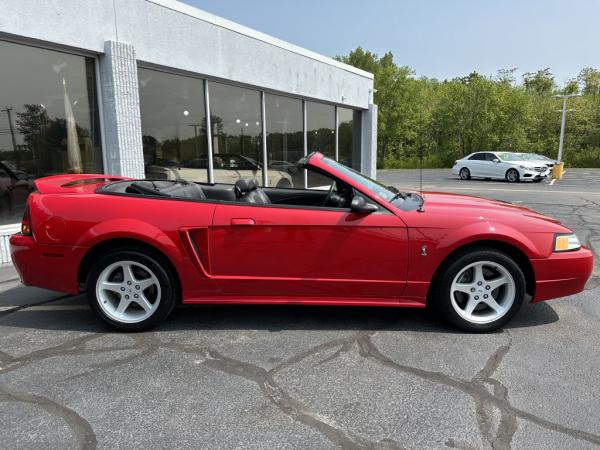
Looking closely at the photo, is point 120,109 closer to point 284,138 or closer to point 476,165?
point 284,138

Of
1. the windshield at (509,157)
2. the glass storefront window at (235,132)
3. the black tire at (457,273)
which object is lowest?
the black tire at (457,273)

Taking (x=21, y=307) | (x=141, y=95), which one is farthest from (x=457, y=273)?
(x=141, y=95)

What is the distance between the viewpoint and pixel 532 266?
11.3ft

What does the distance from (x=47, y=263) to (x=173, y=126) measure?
5.14 m

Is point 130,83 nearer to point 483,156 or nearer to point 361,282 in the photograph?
point 361,282

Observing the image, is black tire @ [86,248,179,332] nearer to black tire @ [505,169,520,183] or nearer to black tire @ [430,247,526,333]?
black tire @ [430,247,526,333]

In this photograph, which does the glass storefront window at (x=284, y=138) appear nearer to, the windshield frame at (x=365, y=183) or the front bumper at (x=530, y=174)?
the windshield frame at (x=365, y=183)

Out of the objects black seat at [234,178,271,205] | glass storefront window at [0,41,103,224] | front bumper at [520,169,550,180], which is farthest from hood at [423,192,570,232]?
front bumper at [520,169,550,180]

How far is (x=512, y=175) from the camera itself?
20.9 metres

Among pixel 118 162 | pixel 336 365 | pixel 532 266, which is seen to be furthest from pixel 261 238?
pixel 118 162

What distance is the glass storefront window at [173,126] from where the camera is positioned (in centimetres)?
771

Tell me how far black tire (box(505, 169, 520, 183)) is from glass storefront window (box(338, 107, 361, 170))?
977 cm

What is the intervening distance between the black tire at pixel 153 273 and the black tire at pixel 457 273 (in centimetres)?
216

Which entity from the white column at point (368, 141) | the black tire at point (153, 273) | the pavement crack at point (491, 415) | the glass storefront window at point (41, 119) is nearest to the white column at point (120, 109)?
the glass storefront window at point (41, 119)
